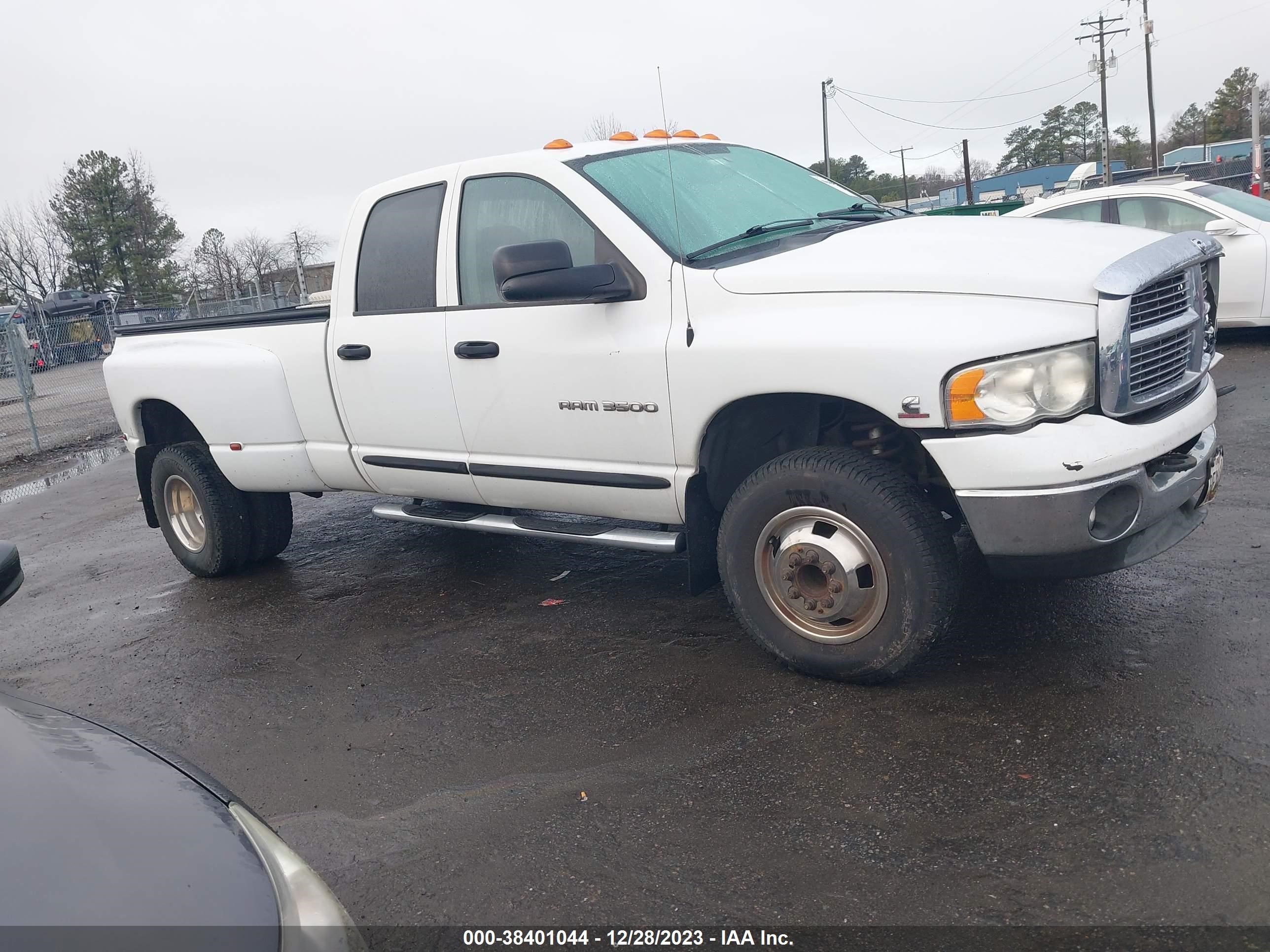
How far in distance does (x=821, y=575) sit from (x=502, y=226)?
6.86ft

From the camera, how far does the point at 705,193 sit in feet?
14.4

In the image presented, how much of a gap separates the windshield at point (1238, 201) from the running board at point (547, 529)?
25.7 feet

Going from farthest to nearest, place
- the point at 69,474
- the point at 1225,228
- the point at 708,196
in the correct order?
the point at 69,474
the point at 1225,228
the point at 708,196

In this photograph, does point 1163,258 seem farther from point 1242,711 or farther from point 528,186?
point 528,186

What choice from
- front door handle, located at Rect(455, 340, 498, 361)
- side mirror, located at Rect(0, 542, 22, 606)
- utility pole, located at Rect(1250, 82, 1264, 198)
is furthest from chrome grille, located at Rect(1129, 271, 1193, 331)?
utility pole, located at Rect(1250, 82, 1264, 198)

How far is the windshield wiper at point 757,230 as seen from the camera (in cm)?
400

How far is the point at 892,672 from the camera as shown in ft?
11.9

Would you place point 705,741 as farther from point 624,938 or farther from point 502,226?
point 502,226

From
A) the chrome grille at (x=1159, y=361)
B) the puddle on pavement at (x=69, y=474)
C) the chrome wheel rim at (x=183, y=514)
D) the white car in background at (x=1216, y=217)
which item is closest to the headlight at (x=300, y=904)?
the chrome grille at (x=1159, y=361)

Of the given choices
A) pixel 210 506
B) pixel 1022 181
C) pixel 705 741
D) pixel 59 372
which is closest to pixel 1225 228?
pixel 705 741

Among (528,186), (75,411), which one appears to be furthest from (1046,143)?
(528,186)

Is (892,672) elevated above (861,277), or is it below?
below

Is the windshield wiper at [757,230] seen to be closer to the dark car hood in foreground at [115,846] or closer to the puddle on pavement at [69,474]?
the dark car hood in foreground at [115,846]

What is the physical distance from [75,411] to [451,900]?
61.1 feet
